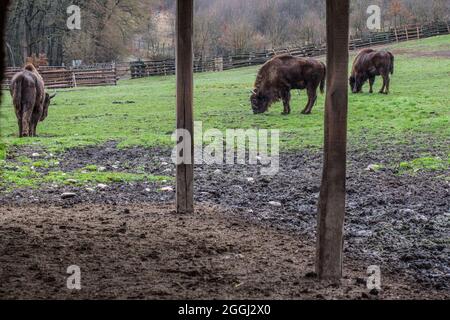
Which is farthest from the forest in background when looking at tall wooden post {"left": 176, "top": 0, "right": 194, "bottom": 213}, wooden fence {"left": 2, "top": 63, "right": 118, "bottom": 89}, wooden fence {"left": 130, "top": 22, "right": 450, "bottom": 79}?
tall wooden post {"left": 176, "top": 0, "right": 194, "bottom": 213}

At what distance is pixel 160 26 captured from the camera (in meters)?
37.2

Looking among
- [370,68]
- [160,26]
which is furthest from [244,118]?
[160,26]

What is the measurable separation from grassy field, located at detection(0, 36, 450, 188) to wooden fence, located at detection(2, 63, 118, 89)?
12.5 m

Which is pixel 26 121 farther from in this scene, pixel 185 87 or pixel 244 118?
pixel 185 87

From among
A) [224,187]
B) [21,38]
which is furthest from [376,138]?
[21,38]

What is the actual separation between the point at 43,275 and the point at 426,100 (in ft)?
53.1

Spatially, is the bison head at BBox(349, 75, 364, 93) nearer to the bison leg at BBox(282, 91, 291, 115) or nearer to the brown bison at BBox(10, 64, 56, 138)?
the bison leg at BBox(282, 91, 291, 115)

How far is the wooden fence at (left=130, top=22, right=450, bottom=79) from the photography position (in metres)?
43.4

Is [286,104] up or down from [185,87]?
down

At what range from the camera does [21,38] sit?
41938 millimetres

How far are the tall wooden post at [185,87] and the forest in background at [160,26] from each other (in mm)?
15789

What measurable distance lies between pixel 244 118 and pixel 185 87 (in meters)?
11.4
